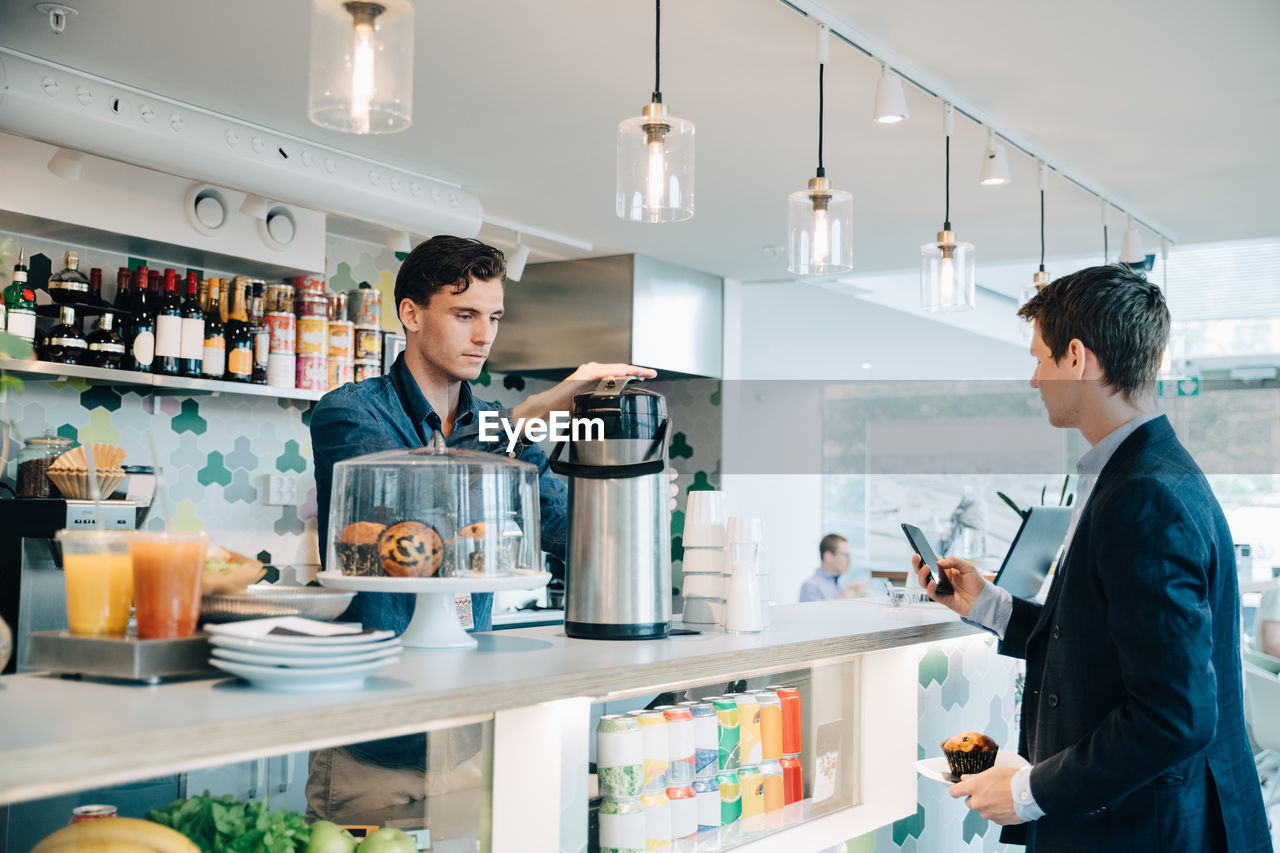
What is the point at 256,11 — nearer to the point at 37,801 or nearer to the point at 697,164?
the point at 697,164

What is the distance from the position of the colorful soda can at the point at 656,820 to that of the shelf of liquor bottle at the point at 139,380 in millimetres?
2463

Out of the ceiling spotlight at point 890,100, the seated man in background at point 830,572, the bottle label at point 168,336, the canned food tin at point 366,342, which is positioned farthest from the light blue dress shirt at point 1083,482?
the seated man in background at point 830,572

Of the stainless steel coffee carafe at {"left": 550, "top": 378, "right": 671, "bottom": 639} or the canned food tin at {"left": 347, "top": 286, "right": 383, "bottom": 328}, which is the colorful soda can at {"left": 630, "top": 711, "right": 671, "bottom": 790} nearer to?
the stainless steel coffee carafe at {"left": 550, "top": 378, "right": 671, "bottom": 639}

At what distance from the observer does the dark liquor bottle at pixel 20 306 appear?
3406mm

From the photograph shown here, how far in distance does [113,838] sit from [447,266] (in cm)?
116

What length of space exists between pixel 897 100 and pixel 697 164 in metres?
1.16

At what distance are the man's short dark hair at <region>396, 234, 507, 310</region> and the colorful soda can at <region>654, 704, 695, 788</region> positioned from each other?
849mm

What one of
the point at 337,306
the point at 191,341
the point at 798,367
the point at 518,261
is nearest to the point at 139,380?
the point at 191,341

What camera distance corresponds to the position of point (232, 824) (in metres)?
1.26

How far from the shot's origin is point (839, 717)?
2148 mm

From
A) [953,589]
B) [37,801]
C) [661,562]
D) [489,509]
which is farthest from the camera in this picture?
[953,589]

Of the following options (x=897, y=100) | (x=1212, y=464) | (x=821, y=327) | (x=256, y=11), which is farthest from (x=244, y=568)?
(x=1212, y=464)

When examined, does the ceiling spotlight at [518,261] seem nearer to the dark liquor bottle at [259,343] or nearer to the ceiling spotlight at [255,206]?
the dark liquor bottle at [259,343]

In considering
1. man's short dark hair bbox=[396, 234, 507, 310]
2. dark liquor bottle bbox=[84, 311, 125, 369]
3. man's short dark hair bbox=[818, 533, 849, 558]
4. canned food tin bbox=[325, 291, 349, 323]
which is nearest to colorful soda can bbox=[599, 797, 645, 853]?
man's short dark hair bbox=[396, 234, 507, 310]
